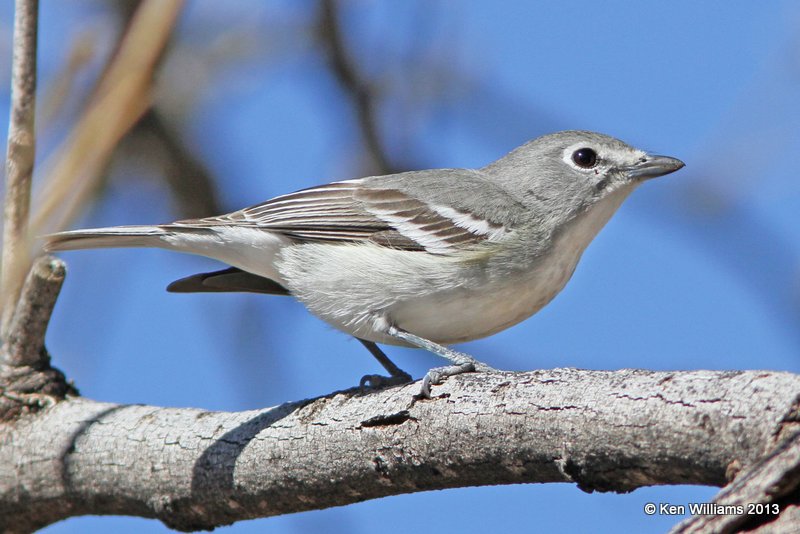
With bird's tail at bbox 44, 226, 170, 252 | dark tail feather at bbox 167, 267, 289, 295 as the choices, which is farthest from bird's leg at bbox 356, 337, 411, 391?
bird's tail at bbox 44, 226, 170, 252

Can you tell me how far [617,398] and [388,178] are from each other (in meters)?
2.48

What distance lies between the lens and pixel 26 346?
4.18 meters

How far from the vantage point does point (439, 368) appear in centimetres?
366

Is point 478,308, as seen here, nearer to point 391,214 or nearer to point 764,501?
point 391,214

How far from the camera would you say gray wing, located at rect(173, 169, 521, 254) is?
4626 mm

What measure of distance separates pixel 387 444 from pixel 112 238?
72.3 inches

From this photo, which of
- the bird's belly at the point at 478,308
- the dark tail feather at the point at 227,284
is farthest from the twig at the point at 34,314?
the bird's belly at the point at 478,308

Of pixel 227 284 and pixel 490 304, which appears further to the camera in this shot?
pixel 227 284

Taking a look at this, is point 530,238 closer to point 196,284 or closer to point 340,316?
point 340,316

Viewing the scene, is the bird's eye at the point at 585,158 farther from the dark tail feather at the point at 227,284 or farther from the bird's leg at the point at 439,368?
the dark tail feather at the point at 227,284

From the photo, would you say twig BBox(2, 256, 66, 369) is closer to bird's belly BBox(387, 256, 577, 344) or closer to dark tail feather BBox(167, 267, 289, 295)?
dark tail feather BBox(167, 267, 289, 295)

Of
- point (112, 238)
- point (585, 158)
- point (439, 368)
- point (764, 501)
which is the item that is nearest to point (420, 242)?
point (439, 368)

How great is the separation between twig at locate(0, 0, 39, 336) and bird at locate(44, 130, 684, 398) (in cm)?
105

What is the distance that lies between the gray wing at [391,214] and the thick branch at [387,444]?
108 centimetres
